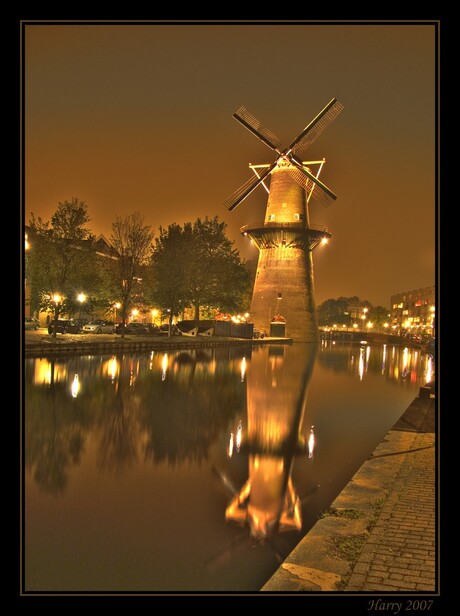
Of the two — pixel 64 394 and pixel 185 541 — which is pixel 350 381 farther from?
pixel 185 541

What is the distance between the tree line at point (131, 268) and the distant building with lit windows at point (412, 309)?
9161 cm

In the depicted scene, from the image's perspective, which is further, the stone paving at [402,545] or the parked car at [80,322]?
the parked car at [80,322]

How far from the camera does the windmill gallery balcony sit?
61406 mm

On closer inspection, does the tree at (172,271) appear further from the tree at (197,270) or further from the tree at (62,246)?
the tree at (62,246)

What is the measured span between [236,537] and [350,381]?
68.9 feet

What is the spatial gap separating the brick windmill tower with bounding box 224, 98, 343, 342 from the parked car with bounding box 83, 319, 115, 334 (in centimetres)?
1793

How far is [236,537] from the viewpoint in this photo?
6.95m

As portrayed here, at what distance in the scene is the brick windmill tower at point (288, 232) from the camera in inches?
2424

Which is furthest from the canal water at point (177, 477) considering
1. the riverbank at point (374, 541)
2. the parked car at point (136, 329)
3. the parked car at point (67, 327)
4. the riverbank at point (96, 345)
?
the parked car at point (136, 329)

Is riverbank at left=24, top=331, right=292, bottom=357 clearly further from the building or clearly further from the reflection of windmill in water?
the reflection of windmill in water

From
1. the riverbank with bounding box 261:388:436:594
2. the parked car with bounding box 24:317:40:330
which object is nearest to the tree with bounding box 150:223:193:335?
the parked car with bounding box 24:317:40:330

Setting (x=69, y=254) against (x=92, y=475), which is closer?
(x=92, y=475)
